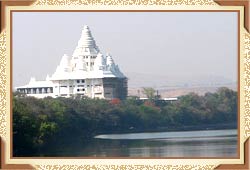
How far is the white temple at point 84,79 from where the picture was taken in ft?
21.0

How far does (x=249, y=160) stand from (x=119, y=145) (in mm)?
1146

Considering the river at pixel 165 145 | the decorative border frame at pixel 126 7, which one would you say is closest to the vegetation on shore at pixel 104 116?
the river at pixel 165 145

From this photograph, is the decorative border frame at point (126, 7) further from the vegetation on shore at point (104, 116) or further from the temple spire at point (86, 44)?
the vegetation on shore at point (104, 116)

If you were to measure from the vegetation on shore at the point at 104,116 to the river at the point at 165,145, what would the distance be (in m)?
0.06

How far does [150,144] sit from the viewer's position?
6.55m

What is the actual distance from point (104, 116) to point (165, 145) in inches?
23.0

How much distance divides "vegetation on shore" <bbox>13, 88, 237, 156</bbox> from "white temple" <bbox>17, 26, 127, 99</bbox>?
0.23 feet

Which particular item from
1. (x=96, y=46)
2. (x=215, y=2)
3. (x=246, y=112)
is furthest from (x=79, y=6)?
(x=246, y=112)

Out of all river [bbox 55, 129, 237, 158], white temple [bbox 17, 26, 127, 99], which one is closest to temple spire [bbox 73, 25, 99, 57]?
white temple [bbox 17, 26, 127, 99]

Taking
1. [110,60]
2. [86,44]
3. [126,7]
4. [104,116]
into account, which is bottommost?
[104,116]

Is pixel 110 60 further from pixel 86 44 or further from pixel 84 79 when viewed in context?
pixel 84 79

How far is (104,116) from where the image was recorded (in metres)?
6.66

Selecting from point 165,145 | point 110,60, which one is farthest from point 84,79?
point 165,145

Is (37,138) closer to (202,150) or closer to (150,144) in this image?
(150,144)
